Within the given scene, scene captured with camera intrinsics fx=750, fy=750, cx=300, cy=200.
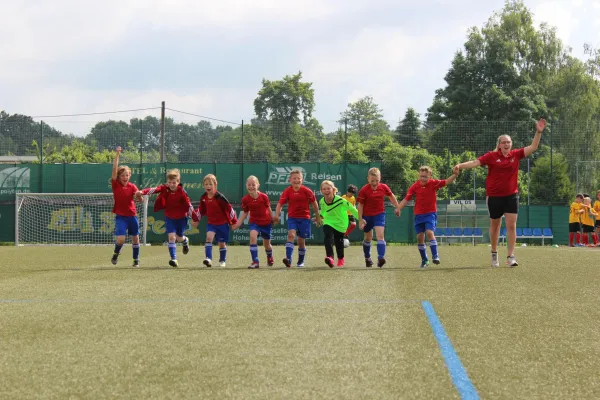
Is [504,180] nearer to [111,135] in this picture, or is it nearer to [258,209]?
[258,209]

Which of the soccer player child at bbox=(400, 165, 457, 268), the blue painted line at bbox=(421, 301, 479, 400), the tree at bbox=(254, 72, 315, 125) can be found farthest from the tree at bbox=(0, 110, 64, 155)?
the tree at bbox=(254, 72, 315, 125)

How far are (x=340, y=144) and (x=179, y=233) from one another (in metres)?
17.6

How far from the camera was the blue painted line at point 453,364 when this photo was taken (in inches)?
138

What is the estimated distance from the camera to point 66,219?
2627cm

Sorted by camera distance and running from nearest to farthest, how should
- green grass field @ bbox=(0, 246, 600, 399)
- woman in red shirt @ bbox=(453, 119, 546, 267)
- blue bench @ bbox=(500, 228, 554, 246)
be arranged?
green grass field @ bbox=(0, 246, 600, 399)
woman in red shirt @ bbox=(453, 119, 546, 267)
blue bench @ bbox=(500, 228, 554, 246)

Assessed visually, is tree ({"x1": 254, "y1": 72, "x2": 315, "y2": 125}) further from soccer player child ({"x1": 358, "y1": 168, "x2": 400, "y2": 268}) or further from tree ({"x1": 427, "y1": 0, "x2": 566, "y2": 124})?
soccer player child ({"x1": 358, "y1": 168, "x2": 400, "y2": 268})

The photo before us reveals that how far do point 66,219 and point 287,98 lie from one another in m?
55.7

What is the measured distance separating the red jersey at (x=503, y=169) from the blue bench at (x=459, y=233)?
16.8 m

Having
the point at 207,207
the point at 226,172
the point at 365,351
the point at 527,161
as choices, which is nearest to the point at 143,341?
the point at 365,351

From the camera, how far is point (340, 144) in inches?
1200

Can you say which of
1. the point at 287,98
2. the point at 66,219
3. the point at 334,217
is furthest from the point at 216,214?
the point at 287,98

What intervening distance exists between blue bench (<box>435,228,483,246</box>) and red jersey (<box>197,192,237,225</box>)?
16.9m

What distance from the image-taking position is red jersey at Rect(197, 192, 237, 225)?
1281cm

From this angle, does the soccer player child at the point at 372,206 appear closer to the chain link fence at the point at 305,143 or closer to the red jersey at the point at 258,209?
the red jersey at the point at 258,209
